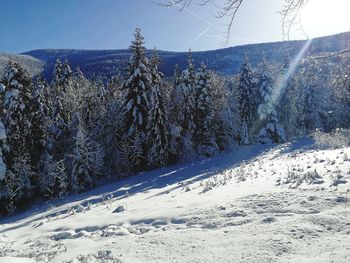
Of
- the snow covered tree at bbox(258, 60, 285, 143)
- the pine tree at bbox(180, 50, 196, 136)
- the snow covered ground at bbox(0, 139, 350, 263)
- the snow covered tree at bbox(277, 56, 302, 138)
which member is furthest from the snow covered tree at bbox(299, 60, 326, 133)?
the snow covered ground at bbox(0, 139, 350, 263)

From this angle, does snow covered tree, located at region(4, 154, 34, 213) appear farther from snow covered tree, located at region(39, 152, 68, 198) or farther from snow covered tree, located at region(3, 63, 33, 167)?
snow covered tree, located at region(39, 152, 68, 198)

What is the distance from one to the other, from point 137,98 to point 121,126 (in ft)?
12.8

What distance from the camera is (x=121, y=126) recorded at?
36.7 meters

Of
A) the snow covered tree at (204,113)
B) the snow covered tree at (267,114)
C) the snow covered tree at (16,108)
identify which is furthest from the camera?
the snow covered tree at (267,114)

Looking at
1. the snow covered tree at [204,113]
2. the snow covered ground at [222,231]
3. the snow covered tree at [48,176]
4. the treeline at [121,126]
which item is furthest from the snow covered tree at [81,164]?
the snow covered ground at [222,231]

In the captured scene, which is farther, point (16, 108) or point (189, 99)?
point (189, 99)

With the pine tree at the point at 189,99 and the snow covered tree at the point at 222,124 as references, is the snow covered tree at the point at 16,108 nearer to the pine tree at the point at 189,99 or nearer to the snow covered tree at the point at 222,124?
the pine tree at the point at 189,99

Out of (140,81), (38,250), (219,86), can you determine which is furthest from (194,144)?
(38,250)

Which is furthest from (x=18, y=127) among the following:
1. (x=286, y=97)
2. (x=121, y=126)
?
(x=286, y=97)

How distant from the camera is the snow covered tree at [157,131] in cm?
3334

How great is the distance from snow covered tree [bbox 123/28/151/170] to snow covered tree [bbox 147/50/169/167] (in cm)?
101

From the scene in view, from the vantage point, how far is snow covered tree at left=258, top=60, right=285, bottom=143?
4319 cm

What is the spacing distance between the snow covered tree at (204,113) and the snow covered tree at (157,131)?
5505 mm

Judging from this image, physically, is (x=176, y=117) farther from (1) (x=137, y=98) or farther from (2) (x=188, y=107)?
(1) (x=137, y=98)
